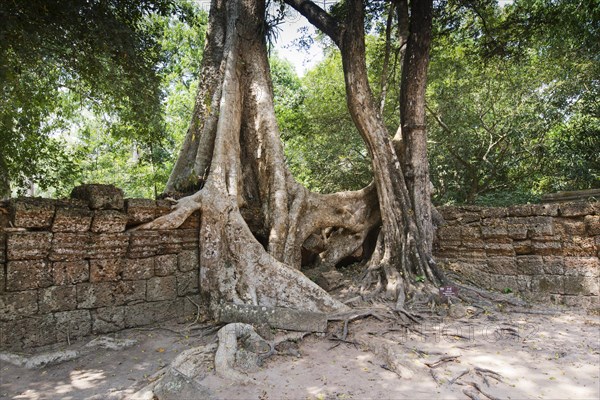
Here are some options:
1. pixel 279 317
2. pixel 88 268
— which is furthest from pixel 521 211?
pixel 88 268

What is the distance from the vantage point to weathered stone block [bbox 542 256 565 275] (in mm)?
4961

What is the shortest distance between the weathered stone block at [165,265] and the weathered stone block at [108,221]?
516 mm

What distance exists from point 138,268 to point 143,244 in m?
0.25

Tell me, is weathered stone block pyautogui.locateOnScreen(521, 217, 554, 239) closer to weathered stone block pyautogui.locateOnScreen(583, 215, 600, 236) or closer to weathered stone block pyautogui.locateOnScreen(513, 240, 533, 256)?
weathered stone block pyautogui.locateOnScreen(513, 240, 533, 256)

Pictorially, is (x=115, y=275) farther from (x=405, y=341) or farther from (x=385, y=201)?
(x=385, y=201)

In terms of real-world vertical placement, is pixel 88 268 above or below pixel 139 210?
below

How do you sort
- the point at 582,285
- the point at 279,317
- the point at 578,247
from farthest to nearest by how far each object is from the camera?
the point at 578,247 < the point at 582,285 < the point at 279,317

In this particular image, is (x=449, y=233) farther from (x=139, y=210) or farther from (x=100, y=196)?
(x=100, y=196)

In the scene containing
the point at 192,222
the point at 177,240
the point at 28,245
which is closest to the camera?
the point at 28,245

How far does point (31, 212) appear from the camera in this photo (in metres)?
3.29

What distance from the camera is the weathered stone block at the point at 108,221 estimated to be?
12.0 feet

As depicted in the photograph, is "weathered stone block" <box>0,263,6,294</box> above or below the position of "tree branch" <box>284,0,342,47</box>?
below

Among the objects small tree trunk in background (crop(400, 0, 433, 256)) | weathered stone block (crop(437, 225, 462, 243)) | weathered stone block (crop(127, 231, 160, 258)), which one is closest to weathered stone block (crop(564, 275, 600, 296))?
weathered stone block (crop(437, 225, 462, 243))

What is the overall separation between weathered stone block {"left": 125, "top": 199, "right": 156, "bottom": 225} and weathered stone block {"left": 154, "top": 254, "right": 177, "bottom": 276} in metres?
0.44
